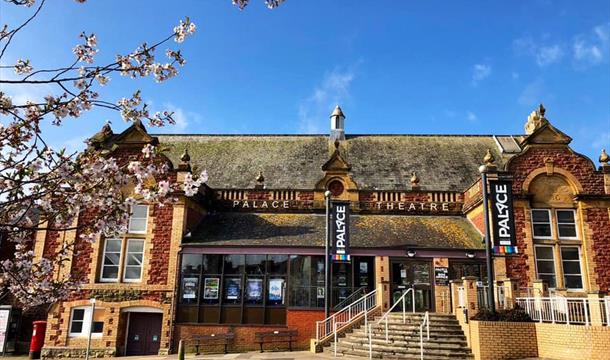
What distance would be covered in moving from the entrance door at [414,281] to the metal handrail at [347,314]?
1056 millimetres

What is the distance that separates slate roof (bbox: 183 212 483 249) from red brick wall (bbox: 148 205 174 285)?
88 cm

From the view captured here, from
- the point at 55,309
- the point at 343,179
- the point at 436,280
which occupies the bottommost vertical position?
the point at 55,309

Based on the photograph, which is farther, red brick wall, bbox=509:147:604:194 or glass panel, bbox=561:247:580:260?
red brick wall, bbox=509:147:604:194

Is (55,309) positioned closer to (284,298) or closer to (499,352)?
(284,298)

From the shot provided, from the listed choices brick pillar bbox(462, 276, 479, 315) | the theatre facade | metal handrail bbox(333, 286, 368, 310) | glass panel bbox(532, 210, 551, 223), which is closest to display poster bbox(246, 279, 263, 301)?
the theatre facade

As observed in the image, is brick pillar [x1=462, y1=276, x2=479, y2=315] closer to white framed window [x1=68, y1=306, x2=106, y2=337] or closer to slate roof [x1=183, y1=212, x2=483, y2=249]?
slate roof [x1=183, y1=212, x2=483, y2=249]

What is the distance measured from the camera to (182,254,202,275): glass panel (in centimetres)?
1966

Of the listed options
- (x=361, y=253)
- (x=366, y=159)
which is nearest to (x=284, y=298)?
(x=361, y=253)

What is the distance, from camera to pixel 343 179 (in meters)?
23.3

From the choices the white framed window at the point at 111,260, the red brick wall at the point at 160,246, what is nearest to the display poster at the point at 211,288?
the red brick wall at the point at 160,246

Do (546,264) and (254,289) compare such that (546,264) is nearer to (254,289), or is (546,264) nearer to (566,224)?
(566,224)

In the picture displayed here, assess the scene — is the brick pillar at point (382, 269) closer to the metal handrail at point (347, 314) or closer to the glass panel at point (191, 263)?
the metal handrail at point (347, 314)

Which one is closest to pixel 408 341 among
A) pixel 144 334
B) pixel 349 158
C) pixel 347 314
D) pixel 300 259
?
pixel 347 314

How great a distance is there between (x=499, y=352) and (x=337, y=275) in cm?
740
